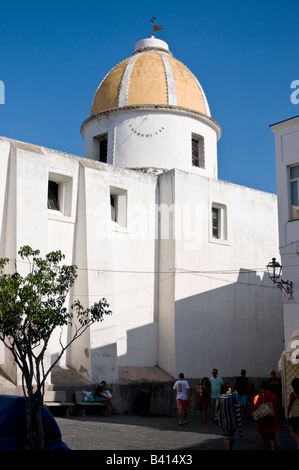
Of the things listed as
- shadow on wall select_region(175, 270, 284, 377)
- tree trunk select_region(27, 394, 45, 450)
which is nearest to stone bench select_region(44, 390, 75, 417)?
shadow on wall select_region(175, 270, 284, 377)

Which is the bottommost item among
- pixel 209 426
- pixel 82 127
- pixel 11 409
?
pixel 209 426

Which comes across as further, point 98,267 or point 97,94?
point 97,94

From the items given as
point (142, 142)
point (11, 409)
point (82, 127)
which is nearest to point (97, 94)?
point (82, 127)

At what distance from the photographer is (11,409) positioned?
29.1 ft

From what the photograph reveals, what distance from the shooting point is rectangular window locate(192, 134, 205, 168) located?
2495 centimetres

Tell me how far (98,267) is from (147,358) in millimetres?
4121

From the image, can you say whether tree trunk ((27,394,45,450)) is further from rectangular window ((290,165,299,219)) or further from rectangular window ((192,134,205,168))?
rectangular window ((192,134,205,168))

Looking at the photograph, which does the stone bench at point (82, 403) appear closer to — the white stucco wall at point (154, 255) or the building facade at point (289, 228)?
the white stucco wall at point (154, 255)

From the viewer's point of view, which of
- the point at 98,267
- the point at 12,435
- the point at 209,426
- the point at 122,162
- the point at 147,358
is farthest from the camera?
the point at 122,162

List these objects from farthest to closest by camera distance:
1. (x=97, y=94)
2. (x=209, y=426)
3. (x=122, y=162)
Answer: (x=97, y=94) → (x=122, y=162) → (x=209, y=426)

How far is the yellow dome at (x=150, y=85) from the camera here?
960 inches

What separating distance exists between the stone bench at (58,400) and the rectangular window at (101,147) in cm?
1113

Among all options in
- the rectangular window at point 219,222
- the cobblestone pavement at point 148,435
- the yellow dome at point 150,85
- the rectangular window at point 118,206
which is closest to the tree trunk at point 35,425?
the cobblestone pavement at point 148,435

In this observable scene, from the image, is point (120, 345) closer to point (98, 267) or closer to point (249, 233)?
point (98, 267)
